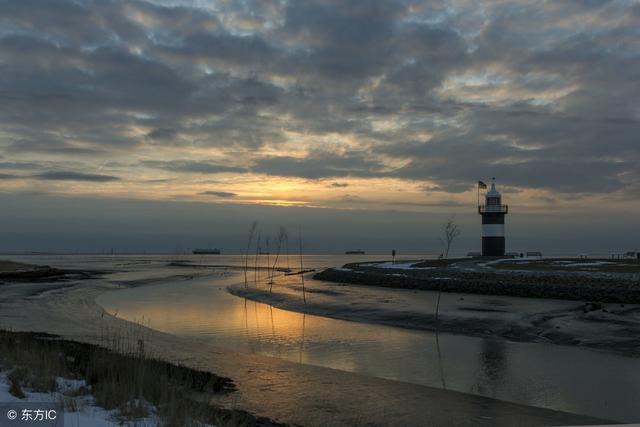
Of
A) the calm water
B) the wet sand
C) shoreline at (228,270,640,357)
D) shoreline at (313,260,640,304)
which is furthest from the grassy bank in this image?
shoreline at (313,260,640,304)

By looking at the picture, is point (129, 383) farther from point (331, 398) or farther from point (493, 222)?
point (493, 222)

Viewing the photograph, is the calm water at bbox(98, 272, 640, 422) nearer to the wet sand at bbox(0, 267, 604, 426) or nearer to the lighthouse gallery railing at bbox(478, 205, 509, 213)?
the wet sand at bbox(0, 267, 604, 426)

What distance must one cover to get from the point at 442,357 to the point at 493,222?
50.8 meters

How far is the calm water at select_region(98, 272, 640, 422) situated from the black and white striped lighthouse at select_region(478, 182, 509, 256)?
4287cm

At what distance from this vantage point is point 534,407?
1047 cm

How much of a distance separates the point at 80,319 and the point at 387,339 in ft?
48.1

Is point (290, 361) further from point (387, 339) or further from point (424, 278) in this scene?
point (424, 278)

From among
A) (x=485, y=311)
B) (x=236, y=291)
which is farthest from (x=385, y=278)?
(x=485, y=311)

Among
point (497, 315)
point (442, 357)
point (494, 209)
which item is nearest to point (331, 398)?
point (442, 357)

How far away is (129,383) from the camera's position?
31.0ft

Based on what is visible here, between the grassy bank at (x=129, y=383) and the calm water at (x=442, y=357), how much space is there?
4.54m

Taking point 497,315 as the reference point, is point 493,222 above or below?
above

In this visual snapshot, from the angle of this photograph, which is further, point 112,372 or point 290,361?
point 290,361

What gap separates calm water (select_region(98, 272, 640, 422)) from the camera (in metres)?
11.4
